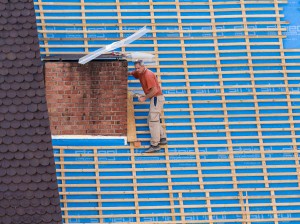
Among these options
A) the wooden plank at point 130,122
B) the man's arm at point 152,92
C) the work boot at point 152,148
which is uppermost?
the man's arm at point 152,92

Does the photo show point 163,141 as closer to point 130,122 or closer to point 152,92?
point 130,122

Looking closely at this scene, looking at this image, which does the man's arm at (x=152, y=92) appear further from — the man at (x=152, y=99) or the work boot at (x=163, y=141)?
the work boot at (x=163, y=141)

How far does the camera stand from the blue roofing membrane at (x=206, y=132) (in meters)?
14.4

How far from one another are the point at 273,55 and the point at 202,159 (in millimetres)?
2495

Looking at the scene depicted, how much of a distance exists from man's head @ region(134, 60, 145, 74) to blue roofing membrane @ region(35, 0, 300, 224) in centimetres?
65

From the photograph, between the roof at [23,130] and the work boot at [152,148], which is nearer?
the roof at [23,130]

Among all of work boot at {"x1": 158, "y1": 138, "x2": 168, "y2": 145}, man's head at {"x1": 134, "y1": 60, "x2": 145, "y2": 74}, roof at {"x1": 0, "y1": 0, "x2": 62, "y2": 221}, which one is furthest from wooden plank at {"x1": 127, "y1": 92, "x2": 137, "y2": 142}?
roof at {"x1": 0, "y1": 0, "x2": 62, "y2": 221}

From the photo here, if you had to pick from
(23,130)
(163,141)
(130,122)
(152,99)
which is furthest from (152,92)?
(23,130)

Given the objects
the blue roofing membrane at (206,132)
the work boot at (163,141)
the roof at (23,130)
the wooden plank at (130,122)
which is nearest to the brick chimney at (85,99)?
the wooden plank at (130,122)

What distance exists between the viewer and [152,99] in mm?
14492

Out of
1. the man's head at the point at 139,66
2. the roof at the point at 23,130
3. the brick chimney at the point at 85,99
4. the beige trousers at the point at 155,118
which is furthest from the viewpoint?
the brick chimney at the point at 85,99

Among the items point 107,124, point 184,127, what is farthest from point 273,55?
point 107,124

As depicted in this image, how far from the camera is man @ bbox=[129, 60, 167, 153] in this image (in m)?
14.4

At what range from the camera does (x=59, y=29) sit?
49.8ft
